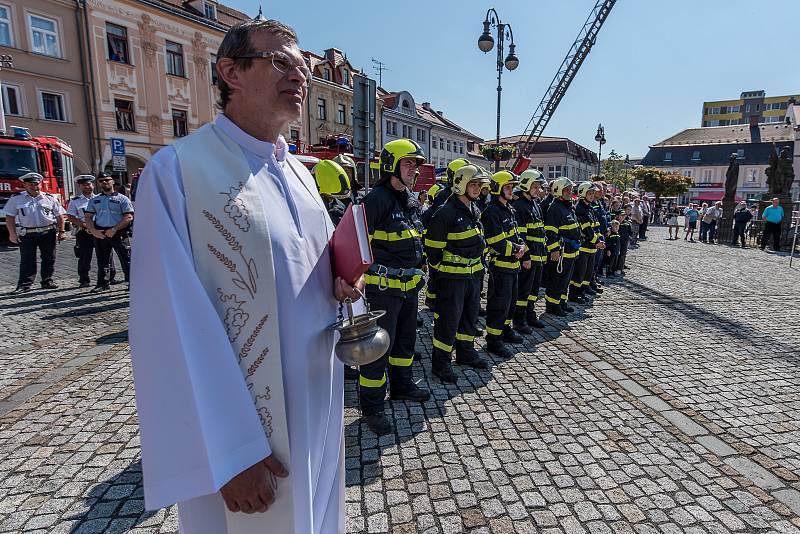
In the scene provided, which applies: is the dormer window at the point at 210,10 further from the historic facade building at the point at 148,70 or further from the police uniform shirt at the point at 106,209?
the police uniform shirt at the point at 106,209

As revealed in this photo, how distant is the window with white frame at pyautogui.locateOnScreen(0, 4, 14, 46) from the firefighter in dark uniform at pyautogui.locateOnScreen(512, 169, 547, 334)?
79.8ft

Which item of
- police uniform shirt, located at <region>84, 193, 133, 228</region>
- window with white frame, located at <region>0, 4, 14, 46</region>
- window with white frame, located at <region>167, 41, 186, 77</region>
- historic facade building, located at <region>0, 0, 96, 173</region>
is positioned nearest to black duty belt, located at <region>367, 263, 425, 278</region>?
police uniform shirt, located at <region>84, 193, 133, 228</region>

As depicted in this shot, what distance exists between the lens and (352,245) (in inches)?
63.1

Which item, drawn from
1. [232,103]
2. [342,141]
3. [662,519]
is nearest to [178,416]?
[232,103]

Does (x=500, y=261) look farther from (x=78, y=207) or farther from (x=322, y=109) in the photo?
(x=322, y=109)

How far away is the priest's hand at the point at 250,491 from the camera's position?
Result: 128 cm

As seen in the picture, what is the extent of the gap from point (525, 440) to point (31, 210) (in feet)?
30.3

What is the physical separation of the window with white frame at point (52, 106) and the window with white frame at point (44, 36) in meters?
1.80

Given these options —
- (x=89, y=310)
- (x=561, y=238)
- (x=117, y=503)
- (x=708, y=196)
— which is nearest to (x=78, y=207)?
(x=89, y=310)

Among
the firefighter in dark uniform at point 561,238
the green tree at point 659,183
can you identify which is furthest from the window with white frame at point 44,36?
the green tree at point 659,183

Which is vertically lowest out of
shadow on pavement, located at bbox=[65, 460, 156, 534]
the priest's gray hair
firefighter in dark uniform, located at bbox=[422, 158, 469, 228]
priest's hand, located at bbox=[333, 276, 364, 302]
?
shadow on pavement, located at bbox=[65, 460, 156, 534]

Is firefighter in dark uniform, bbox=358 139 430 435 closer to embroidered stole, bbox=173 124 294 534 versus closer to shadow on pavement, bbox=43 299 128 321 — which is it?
embroidered stole, bbox=173 124 294 534

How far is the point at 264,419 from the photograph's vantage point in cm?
135

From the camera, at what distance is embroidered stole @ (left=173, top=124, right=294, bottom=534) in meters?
1.30
